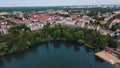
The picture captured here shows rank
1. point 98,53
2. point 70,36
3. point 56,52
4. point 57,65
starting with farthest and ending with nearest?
point 70,36, point 56,52, point 98,53, point 57,65

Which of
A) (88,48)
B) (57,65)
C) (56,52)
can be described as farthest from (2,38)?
(88,48)

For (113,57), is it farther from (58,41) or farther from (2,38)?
(2,38)

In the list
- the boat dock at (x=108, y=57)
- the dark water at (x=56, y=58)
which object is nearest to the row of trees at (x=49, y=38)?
the dark water at (x=56, y=58)

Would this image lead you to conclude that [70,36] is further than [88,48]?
Yes

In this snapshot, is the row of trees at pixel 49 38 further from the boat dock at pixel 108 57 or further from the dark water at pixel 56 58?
the boat dock at pixel 108 57

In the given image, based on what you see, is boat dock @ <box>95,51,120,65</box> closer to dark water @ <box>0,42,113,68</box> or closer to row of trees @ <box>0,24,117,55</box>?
dark water @ <box>0,42,113,68</box>

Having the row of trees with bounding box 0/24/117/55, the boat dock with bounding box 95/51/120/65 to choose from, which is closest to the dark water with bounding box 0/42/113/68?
the boat dock with bounding box 95/51/120/65
